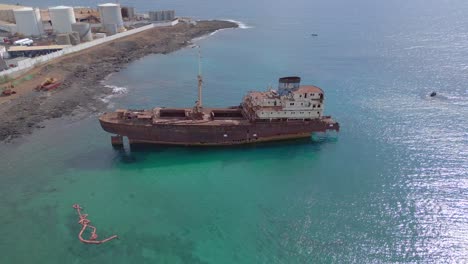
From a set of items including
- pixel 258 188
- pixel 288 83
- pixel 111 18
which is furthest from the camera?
pixel 111 18

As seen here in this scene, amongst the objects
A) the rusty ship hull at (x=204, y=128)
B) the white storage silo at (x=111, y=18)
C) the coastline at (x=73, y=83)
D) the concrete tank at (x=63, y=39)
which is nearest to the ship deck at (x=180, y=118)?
the rusty ship hull at (x=204, y=128)

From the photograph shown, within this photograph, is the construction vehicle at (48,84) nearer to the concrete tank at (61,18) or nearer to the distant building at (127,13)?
the concrete tank at (61,18)

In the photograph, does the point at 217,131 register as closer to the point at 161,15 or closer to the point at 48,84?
the point at 48,84

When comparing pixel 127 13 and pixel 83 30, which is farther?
pixel 127 13

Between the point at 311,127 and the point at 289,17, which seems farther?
the point at 289,17

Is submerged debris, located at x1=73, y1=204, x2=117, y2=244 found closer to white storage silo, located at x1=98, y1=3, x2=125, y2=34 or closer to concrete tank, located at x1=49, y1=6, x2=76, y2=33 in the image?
concrete tank, located at x1=49, y1=6, x2=76, y2=33

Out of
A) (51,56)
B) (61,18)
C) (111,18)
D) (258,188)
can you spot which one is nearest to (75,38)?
(51,56)

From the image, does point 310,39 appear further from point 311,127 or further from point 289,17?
point 311,127

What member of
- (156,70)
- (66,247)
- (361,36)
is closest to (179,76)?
(156,70)

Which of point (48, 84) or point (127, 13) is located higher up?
point (127, 13)
